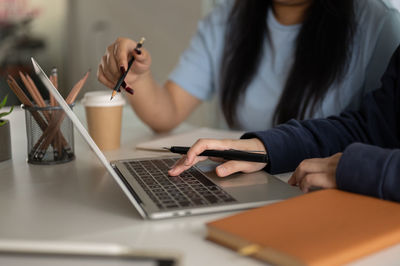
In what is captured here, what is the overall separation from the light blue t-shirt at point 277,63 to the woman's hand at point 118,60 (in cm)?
38

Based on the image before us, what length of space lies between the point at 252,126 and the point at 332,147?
1.74ft

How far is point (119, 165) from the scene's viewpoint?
0.85 meters

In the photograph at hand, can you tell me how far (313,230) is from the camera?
0.50 metres

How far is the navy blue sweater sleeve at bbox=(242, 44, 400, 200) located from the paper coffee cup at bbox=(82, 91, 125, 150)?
1.07 feet

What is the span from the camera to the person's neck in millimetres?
1433

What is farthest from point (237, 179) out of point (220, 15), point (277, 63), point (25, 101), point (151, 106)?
point (220, 15)

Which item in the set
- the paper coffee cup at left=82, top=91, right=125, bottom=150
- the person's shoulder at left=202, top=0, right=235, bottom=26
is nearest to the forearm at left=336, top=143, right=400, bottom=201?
the paper coffee cup at left=82, top=91, right=125, bottom=150

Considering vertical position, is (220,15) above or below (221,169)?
above

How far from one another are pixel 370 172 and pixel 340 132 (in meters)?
0.36

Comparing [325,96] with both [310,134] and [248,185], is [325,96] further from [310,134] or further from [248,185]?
[248,185]

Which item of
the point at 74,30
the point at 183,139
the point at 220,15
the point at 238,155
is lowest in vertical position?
the point at 74,30

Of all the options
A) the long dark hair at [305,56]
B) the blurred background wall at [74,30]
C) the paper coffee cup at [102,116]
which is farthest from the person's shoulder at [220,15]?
the blurred background wall at [74,30]

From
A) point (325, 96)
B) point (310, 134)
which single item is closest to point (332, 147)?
point (310, 134)

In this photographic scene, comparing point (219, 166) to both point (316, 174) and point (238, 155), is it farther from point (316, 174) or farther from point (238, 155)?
point (316, 174)
